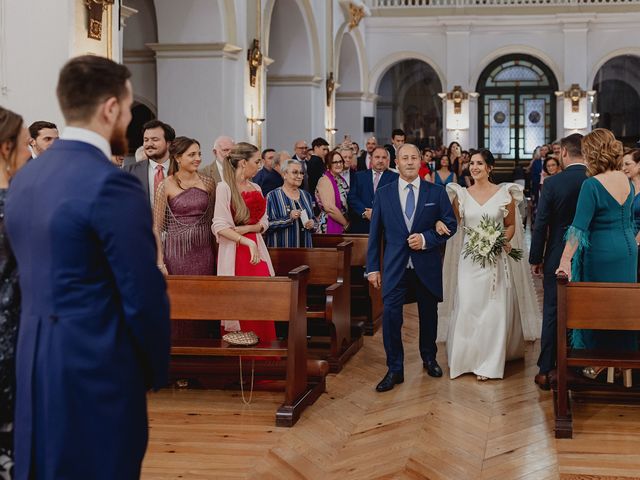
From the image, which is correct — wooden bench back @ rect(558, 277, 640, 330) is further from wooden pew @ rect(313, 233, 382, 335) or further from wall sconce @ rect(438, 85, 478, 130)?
wall sconce @ rect(438, 85, 478, 130)

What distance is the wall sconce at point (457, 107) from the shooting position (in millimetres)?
22891

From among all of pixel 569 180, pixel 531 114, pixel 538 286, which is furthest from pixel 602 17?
pixel 569 180

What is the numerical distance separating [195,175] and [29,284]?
366 cm

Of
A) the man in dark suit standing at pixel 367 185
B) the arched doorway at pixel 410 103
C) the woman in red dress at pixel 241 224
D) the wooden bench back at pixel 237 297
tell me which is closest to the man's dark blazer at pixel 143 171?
the woman in red dress at pixel 241 224

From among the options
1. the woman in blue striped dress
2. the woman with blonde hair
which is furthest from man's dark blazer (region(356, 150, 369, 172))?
the woman with blonde hair

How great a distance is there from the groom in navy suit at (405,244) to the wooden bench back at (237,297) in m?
0.92

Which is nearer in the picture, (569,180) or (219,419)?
(219,419)

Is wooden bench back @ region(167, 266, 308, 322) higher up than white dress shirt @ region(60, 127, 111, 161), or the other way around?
white dress shirt @ region(60, 127, 111, 161)

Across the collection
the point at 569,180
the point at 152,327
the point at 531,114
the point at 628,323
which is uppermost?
the point at 531,114

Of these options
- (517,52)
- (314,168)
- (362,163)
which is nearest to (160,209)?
(314,168)

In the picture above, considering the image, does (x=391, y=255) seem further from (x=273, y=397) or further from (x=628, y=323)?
(x=628, y=323)

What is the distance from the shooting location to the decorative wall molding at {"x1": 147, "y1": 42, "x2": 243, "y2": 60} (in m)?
11.8

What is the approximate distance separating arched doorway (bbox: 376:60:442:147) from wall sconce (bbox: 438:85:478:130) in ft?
20.0

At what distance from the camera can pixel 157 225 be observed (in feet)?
20.0
